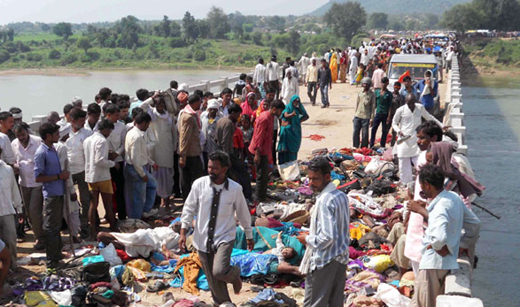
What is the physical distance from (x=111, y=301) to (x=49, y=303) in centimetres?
58

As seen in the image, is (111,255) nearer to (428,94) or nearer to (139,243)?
(139,243)

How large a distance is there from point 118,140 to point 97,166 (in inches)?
29.8

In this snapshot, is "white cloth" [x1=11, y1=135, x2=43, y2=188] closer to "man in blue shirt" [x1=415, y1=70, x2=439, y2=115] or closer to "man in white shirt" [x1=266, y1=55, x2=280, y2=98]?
"man in blue shirt" [x1=415, y1=70, x2=439, y2=115]

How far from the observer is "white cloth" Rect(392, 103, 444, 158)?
1031 cm

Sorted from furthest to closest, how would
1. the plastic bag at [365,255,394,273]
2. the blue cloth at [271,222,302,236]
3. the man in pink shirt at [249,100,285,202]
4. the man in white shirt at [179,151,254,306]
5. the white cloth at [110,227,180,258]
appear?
the man in pink shirt at [249,100,285,202] < the blue cloth at [271,222,302,236] < the white cloth at [110,227,180,258] < the plastic bag at [365,255,394,273] < the man in white shirt at [179,151,254,306]

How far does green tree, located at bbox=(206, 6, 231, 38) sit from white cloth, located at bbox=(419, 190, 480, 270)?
82.8m

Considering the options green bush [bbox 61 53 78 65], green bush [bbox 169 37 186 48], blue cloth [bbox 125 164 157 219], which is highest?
blue cloth [bbox 125 164 157 219]

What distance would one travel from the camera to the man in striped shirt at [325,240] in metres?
4.73

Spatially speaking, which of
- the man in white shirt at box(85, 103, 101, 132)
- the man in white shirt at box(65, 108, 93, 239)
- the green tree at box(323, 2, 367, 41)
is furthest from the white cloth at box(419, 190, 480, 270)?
the green tree at box(323, 2, 367, 41)

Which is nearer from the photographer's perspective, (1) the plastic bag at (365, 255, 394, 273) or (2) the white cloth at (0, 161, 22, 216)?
(2) the white cloth at (0, 161, 22, 216)

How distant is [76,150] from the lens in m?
7.77

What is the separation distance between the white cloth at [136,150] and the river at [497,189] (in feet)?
19.6

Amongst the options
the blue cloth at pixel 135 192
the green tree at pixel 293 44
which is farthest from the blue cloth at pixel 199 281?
the green tree at pixel 293 44

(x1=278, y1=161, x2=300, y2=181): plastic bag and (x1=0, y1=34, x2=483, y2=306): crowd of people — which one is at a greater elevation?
(x1=0, y1=34, x2=483, y2=306): crowd of people
